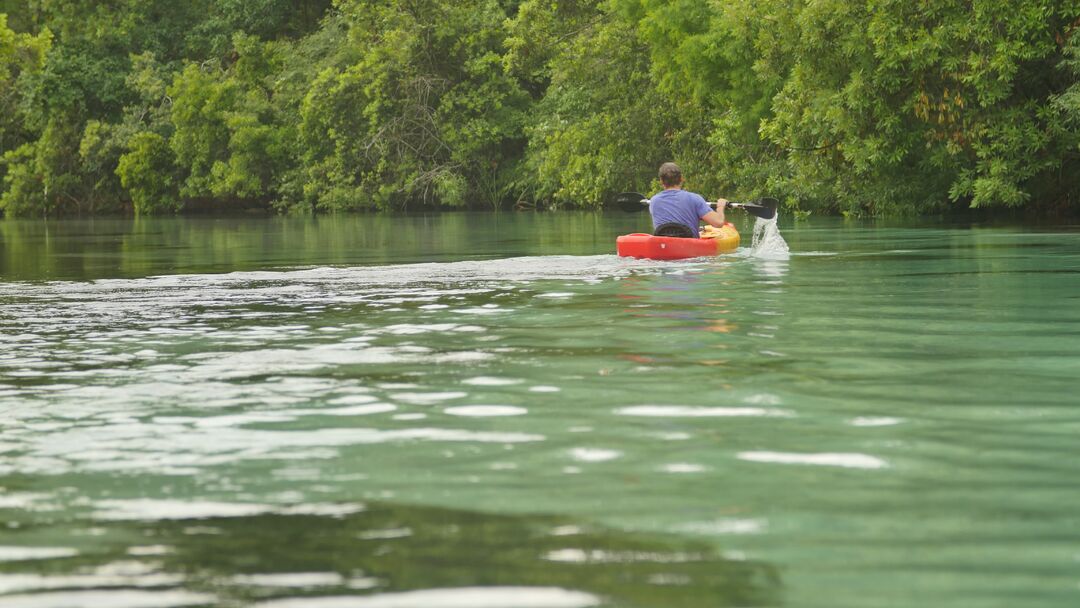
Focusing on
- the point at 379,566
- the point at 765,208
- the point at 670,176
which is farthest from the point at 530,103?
the point at 379,566

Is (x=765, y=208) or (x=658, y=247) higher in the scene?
(x=765, y=208)

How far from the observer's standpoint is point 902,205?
3234 centimetres

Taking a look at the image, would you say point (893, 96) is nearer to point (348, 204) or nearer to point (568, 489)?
point (568, 489)

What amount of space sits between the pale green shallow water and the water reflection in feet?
0.04

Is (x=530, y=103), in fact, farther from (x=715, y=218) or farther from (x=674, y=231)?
(x=674, y=231)

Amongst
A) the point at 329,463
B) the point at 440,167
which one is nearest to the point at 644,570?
the point at 329,463

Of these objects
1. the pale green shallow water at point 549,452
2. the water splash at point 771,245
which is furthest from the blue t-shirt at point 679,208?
the pale green shallow water at point 549,452

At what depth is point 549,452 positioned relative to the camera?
614 centimetres

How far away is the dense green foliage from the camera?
1110 inches

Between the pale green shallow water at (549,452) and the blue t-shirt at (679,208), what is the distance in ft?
17.1

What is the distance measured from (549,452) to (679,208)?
13.2m

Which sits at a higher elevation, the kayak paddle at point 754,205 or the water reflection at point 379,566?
the kayak paddle at point 754,205

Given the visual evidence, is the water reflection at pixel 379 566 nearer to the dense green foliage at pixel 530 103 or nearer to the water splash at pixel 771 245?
the water splash at pixel 771 245

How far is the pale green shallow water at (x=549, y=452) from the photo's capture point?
4238mm
